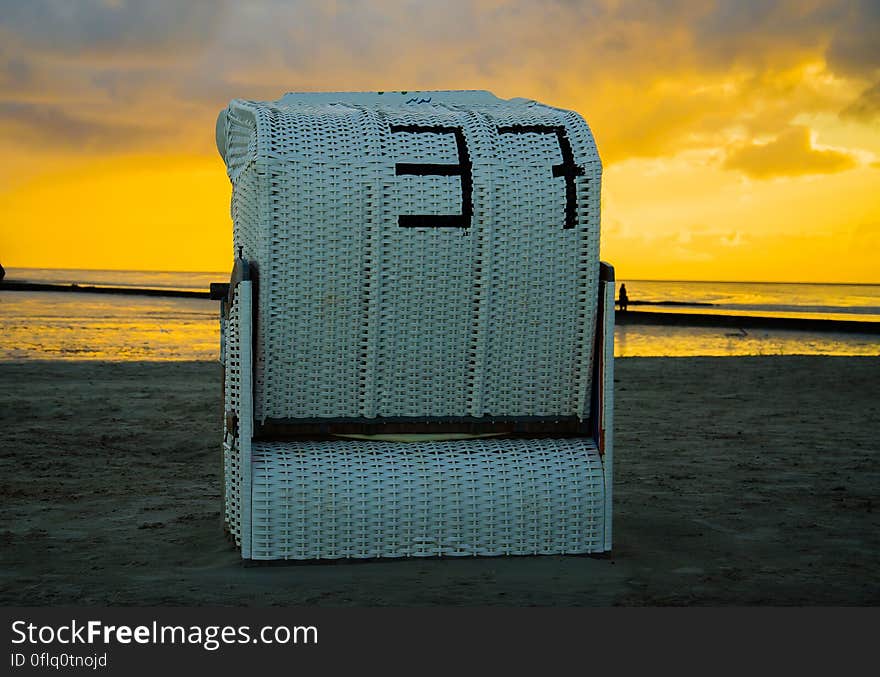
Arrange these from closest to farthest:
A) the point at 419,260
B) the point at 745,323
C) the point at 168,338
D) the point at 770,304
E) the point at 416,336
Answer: the point at 419,260
the point at 416,336
the point at 168,338
the point at 745,323
the point at 770,304

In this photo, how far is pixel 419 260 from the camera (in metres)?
4.80

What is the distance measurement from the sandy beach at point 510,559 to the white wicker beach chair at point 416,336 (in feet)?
0.85

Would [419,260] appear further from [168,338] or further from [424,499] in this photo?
[168,338]

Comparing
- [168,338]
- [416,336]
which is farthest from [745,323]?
[416,336]

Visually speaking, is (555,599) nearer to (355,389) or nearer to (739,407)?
(355,389)

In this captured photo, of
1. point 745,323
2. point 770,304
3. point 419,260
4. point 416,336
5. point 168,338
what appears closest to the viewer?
point 419,260

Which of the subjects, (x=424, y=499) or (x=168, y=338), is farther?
(x=168, y=338)

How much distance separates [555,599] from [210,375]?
10.3m

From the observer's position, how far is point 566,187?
4828 millimetres

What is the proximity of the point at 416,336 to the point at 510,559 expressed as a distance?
112cm

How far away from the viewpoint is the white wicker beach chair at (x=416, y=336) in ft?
15.6

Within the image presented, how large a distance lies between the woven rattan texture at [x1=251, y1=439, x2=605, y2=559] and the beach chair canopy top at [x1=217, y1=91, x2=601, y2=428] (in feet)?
0.62

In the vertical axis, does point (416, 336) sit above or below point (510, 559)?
above

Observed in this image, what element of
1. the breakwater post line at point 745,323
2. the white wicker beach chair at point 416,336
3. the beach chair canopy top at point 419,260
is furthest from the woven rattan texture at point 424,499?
the breakwater post line at point 745,323
